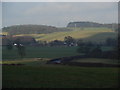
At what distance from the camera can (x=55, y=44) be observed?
13.9 m

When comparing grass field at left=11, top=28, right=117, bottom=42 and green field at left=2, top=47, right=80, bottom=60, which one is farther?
grass field at left=11, top=28, right=117, bottom=42

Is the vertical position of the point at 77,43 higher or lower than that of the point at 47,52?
higher

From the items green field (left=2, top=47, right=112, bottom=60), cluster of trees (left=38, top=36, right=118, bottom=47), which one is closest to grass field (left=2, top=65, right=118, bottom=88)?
green field (left=2, top=47, right=112, bottom=60)

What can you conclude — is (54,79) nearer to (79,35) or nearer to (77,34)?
(77,34)

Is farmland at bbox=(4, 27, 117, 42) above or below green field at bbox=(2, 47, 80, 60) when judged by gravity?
above

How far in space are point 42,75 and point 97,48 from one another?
470 cm

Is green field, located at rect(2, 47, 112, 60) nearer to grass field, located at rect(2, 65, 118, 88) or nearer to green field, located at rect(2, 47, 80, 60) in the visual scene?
green field, located at rect(2, 47, 80, 60)

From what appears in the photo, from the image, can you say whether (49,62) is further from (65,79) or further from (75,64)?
(65,79)

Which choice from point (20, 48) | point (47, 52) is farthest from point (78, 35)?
point (20, 48)

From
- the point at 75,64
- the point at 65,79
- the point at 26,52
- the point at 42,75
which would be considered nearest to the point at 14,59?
the point at 26,52

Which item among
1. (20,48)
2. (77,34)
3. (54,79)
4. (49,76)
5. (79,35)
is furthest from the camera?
(79,35)

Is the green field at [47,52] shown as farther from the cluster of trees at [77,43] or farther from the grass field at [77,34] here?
the grass field at [77,34]

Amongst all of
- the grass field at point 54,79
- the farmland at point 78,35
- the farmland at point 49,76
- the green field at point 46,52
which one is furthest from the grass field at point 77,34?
the grass field at point 54,79

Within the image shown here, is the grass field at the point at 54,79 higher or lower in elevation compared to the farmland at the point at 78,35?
lower
